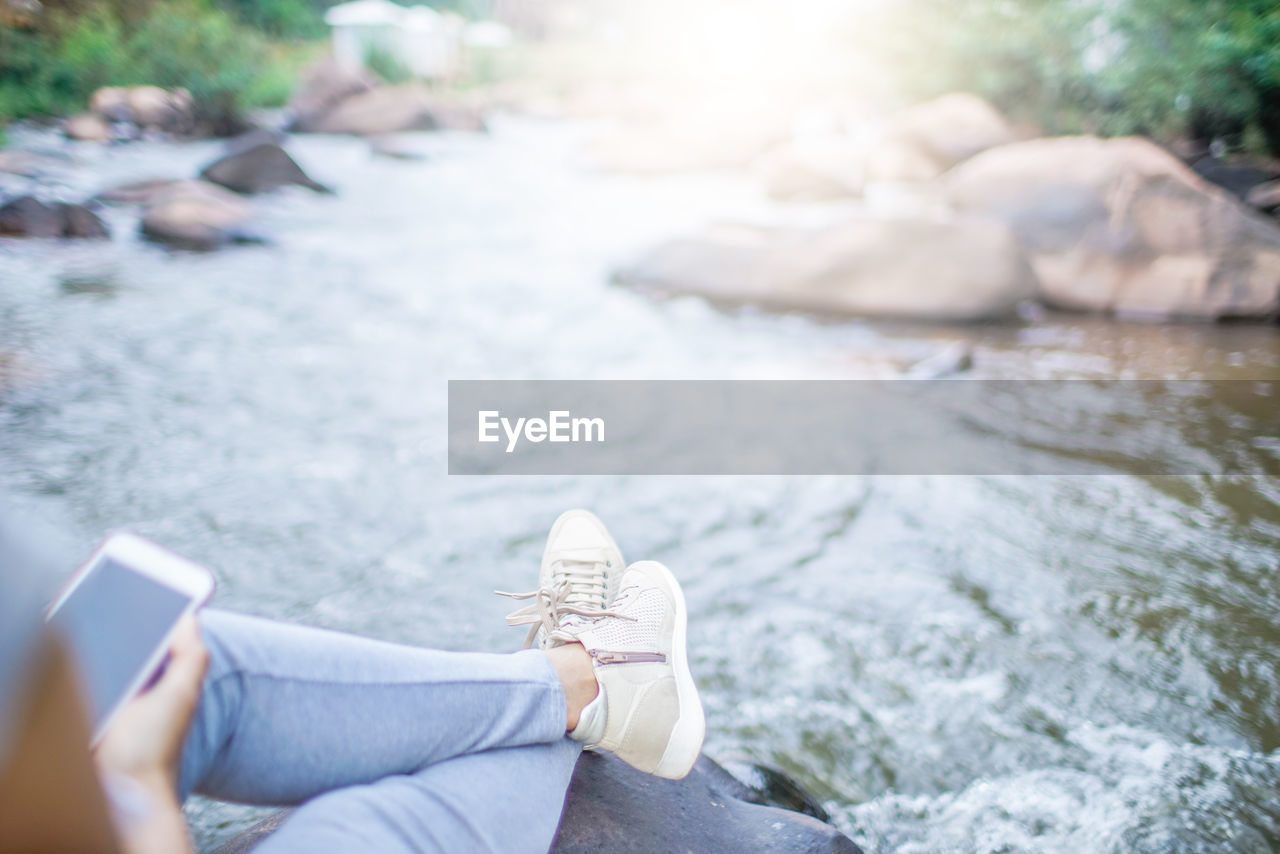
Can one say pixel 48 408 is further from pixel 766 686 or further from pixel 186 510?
pixel 766 686

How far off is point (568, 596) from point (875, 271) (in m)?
4.61

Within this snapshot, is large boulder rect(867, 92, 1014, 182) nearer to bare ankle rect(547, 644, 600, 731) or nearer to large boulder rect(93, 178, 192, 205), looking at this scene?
large boulder rect(93, 178, 192, 205)

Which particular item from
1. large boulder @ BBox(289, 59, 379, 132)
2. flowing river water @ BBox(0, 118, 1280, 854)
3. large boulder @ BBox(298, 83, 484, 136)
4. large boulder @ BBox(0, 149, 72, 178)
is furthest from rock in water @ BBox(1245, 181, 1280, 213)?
large boulder @ BBox(289, 59, 379, 132)

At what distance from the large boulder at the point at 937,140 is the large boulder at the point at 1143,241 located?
5.11 metres

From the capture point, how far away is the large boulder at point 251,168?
340 inches

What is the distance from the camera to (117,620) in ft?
2.91

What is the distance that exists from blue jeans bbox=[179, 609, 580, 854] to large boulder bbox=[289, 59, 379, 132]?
1512cm

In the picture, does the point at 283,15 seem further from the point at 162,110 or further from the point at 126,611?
the point at 126,611

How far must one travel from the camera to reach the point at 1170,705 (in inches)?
85.6

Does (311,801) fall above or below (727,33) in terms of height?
below

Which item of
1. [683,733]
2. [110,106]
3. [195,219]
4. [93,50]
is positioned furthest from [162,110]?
[683,733]

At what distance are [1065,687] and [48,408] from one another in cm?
418

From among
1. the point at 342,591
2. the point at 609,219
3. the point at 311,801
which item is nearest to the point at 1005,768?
the point at 311,801

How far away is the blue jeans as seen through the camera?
1023mm
